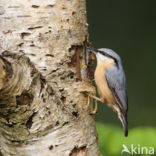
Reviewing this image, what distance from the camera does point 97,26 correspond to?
5.45 meters

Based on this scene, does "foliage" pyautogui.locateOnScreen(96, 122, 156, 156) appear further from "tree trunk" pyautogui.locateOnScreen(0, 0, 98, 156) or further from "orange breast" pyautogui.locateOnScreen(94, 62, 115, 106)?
"tree trunk" pyautogui.locateOnScreen(0, 0, 98, 156)

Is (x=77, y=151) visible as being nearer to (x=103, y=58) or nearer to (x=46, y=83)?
(x=46, y=83)

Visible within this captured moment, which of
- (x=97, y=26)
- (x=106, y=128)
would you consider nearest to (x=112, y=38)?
(x=97, y=26)

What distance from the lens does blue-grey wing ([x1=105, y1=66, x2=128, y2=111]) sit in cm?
290

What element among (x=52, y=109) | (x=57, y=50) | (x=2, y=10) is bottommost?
(x=52, y=109)

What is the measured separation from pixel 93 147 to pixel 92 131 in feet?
0.30

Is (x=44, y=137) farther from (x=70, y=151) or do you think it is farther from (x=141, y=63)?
(x=141, y=63)

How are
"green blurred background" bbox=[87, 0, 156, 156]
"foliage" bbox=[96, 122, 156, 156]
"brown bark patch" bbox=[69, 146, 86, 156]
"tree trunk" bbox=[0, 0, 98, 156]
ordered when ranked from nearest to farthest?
"tree trunk" bbox=[0, 0, 98, 156] → "brown bark patch" bbox=[69, 146, 86, 156] → "foliage" bbox=[96, 122, 156, 156] → "green blurred background" bbox=[87, 0, 156, 156]

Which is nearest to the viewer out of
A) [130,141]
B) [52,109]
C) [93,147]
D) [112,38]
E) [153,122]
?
[52,109]

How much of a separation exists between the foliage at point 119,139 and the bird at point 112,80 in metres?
0.13

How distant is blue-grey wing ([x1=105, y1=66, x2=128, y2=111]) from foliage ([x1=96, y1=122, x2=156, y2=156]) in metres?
0.24

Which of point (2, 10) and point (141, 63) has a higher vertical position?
point (2, 10)

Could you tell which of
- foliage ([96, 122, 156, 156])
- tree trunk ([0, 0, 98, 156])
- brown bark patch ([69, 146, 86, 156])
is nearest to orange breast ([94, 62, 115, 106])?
foliage ([96, 122, 156, 156])

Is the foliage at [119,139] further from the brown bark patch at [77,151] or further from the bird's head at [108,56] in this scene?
the brown bark patch at [77,151]
